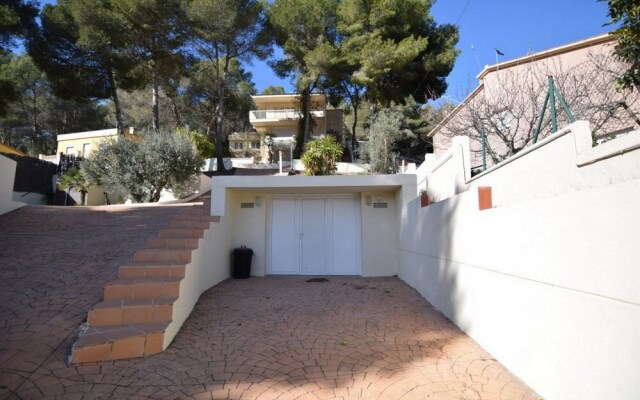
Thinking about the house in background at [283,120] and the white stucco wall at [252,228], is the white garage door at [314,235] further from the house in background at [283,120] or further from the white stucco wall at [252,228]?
the house in background at [283,120]

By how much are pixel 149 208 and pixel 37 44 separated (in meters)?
15.8

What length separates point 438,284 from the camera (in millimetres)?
5641

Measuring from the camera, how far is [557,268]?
276 cm

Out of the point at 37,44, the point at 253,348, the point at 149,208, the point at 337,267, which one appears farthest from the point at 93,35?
the point at 253,348

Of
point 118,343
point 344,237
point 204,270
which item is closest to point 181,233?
point 204,270

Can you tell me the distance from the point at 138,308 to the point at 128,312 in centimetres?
12

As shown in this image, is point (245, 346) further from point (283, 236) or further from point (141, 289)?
point (283, 236)

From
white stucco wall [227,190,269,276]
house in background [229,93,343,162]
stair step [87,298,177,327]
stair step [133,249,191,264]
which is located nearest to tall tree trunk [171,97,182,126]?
house in background [229,93,343,162]

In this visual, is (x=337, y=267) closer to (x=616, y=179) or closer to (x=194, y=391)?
(x=194, y=391)

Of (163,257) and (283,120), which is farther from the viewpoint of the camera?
(283,120)

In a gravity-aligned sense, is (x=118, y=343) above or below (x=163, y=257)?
below

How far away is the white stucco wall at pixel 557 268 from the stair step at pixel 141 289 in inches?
159

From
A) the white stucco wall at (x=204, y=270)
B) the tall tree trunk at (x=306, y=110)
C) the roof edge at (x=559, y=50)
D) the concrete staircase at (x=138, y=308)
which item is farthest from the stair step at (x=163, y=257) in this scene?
the tall tree trunk at (x=306, y=110)

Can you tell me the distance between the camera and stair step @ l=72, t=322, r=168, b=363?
12.1ft
